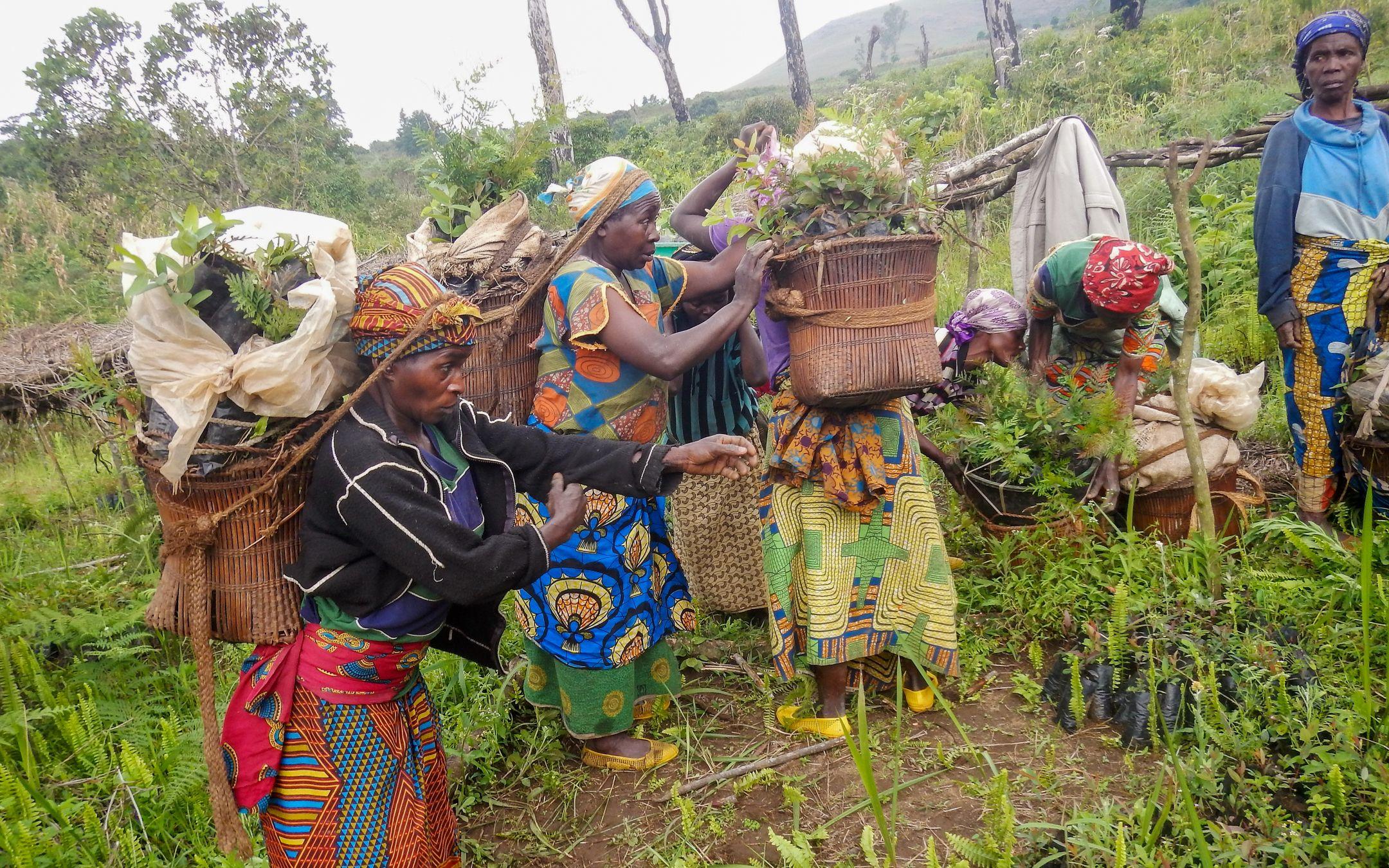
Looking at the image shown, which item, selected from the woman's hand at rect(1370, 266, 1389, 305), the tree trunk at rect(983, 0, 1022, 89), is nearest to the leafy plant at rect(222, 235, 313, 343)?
the woman's hand at rect(1370, 266, 1389, 305)

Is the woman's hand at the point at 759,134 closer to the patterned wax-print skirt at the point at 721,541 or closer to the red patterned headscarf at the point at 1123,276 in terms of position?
the red patterned headscarf at the point at 1123,276

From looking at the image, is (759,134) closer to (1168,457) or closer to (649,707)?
(1168,457)

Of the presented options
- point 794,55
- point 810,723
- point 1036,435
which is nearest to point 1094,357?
point 1036,435

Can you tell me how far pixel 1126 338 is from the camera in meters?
3.69

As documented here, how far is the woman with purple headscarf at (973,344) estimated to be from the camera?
3.96m

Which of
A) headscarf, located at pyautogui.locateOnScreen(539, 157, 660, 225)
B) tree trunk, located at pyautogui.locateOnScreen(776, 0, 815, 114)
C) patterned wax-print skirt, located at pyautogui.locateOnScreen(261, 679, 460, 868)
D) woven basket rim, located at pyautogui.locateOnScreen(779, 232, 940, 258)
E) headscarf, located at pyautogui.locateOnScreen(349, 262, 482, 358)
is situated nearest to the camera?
headscarf, located at pyautogui.locateOnScreen(349, 262, 482, 358)

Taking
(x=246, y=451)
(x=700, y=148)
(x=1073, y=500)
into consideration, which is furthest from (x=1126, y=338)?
(x=700, y=148)

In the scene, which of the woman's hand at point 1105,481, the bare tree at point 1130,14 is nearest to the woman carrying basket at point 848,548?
the woman's hand at point 1105,481

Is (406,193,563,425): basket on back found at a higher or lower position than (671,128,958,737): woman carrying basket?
higher

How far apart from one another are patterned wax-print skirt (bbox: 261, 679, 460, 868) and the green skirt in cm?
93

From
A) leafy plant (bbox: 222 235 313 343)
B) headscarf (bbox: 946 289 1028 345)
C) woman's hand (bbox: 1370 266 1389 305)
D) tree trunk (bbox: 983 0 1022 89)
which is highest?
tree trunk (bbox: 983 0 1022 89)

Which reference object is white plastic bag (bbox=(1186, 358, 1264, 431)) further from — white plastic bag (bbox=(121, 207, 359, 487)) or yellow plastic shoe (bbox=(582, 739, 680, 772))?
white plastic bag (bbox=(121, 207, 359, 487))

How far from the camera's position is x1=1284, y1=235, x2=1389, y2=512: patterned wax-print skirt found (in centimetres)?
379

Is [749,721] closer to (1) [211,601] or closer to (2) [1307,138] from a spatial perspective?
(1) [211,601]
